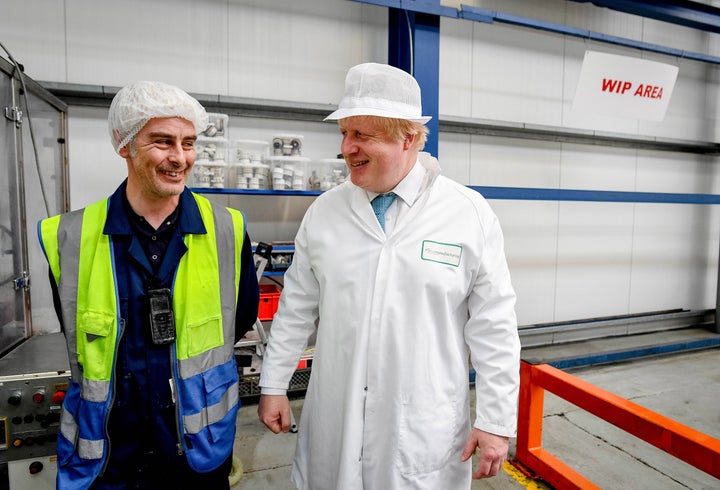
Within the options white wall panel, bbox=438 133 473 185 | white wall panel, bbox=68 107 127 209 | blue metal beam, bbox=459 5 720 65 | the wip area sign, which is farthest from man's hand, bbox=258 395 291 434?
white wall panel, bbox=438 133 473 185

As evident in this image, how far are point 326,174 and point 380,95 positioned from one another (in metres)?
2.03

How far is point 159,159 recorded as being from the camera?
1.18 m

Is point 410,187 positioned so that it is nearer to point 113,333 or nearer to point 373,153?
point 373,153

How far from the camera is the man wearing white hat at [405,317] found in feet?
4.13

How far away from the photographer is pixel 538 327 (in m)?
4.36

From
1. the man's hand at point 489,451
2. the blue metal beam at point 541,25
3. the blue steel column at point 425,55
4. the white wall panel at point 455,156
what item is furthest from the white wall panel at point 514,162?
the man's hand at point 489,451

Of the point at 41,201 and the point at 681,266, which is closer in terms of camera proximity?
the point at 41,201

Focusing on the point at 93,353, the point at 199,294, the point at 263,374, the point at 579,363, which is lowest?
the point at 579,363

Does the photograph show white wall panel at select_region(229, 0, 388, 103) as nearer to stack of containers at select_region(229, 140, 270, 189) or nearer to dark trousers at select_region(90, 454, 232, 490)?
stack of containers at select_region(229, 140, 270, 189)

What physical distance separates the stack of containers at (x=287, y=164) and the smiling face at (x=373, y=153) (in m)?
1.79

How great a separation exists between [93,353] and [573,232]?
4.55 metres

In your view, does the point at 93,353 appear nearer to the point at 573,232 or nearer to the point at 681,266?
the point at 573,232

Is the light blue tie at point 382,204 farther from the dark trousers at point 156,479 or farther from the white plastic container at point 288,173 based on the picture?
the white plastic container at point 288,173

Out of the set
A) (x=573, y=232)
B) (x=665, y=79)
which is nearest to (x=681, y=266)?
(x=573, y=232)
